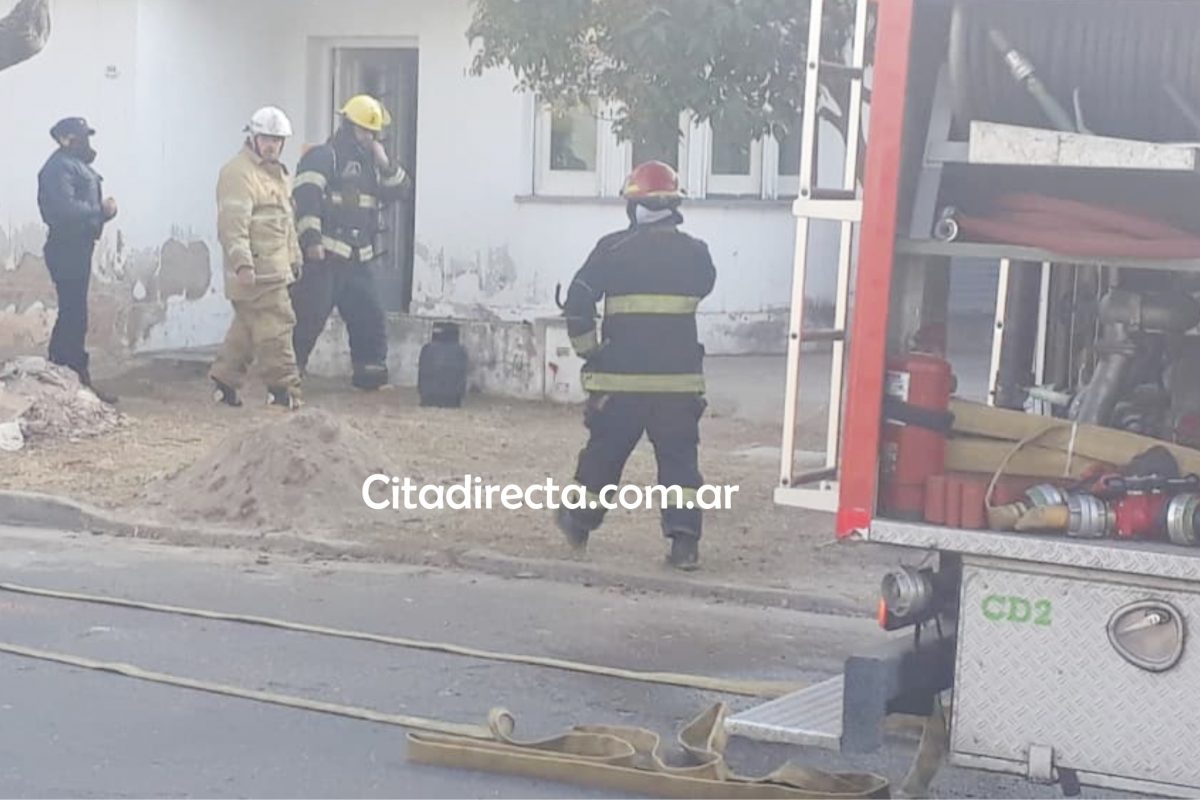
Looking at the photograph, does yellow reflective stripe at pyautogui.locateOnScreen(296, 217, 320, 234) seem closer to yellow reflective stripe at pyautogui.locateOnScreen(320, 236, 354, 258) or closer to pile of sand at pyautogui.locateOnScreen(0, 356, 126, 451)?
yellow reflective stripe at pyautogui.locateOnScreen(320, 236, 354, 258)

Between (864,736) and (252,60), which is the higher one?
(252,60)

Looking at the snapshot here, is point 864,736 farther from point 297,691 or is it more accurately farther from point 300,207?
point 300,207

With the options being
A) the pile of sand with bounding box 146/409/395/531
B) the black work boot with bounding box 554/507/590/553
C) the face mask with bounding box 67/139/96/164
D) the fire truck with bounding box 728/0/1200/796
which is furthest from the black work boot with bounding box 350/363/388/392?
the fire truck with bounding box 728/0/1200/796

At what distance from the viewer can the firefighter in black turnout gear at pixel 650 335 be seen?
9.03 meters

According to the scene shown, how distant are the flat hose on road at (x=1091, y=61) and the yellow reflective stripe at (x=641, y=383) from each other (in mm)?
3501

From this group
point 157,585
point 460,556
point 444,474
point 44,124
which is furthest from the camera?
point 44,124

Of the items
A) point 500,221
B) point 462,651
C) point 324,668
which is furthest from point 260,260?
point 324,668

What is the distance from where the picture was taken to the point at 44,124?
15.8m

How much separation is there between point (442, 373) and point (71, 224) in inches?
102

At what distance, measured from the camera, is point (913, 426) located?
227 inches

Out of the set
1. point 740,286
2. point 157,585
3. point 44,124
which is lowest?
point 157,585

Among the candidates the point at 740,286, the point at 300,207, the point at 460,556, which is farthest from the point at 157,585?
the point at 740,286

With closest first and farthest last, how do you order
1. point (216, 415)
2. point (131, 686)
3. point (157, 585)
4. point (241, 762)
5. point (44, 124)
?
point (241, 762), point (131, 686), point (157, 585), point (216, 415), point (44, 124)

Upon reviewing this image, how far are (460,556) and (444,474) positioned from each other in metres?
1.82
